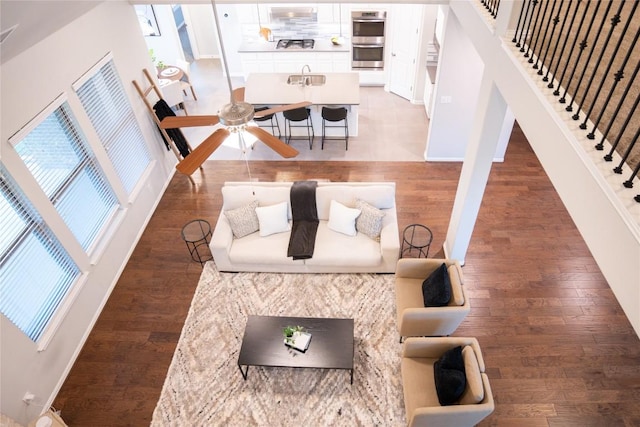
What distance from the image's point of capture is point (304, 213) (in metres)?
5.59

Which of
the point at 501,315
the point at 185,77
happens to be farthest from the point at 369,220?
the point at 185,77

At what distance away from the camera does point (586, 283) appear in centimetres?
510

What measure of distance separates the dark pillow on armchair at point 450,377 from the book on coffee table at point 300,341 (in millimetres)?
1294

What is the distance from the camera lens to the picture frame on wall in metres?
9.30

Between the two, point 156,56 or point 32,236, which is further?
point 156,56

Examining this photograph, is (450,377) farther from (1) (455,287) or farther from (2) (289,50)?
(2) (289,50)

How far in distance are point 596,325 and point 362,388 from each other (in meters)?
2.79

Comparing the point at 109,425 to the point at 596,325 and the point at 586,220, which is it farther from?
the point at 596,325

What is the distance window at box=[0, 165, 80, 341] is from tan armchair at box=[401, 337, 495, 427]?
12.3 ft

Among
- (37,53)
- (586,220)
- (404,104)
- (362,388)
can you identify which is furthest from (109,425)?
(404,104)

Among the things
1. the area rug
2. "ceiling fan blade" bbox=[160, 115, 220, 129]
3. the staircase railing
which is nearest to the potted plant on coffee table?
the area rug

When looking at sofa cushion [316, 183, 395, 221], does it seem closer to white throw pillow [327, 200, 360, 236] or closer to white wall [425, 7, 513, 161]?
white throw pillow [327, 200, 360, 236]

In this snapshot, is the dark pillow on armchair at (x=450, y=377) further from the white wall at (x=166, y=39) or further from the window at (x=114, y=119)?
the white wall at (x=166, y=39)

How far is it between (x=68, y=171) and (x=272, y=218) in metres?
2.41
